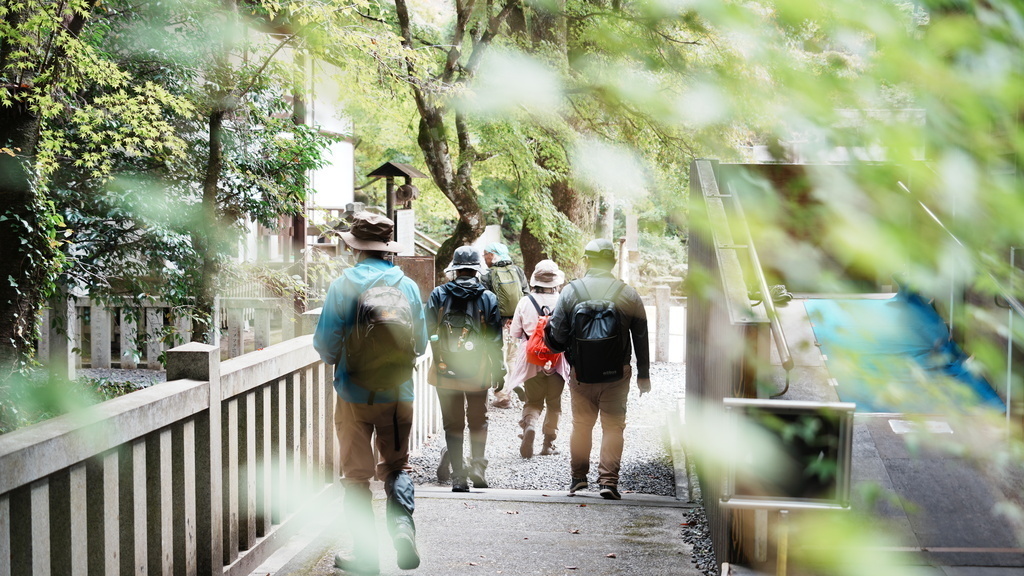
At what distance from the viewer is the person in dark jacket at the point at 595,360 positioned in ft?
18.7

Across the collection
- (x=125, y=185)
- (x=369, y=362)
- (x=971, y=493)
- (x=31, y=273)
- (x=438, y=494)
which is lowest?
(x=438, y=494)

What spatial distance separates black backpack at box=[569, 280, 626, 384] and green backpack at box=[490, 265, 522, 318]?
2.70 m

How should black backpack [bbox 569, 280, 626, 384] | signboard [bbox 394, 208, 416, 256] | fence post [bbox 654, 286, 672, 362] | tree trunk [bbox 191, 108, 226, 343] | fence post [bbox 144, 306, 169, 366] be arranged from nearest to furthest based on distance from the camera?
black backpack [bbox 569, 280, 626, 384] < tree trunk [bbox 191, 108, 226, 343] < signboard [bbox 394, 208, 416, 256] < fence post [bbox 144, 306, 169, 366] < fence post [bbox 654, 286, 672, 362]

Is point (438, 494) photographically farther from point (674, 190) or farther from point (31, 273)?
point (674, 190)

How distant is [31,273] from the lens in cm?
621

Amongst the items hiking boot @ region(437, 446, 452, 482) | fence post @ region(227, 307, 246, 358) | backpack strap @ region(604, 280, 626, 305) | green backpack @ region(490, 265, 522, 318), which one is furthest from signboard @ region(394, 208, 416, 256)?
backpack strap @ region(604, 280, 626, 305)

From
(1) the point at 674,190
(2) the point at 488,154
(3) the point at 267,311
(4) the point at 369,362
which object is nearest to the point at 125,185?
(3) the point at 267,311

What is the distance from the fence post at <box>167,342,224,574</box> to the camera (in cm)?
339

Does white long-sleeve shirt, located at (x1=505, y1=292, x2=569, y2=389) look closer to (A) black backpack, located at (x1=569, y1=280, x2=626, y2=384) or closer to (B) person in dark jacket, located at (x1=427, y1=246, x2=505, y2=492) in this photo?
(B) person in dark jacket, located at (x1=427, y1=246, x2=505, y2=492)

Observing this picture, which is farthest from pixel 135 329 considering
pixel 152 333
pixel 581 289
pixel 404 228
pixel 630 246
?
pixel 581 289

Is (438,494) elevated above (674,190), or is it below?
below

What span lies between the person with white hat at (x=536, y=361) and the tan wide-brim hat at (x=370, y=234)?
2662 millimetres

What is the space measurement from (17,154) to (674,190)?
7441mm

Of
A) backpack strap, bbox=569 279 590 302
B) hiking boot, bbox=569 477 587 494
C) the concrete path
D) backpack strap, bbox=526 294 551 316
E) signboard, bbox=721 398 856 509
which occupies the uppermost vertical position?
backpack strap, bbox=569 279 590 302
